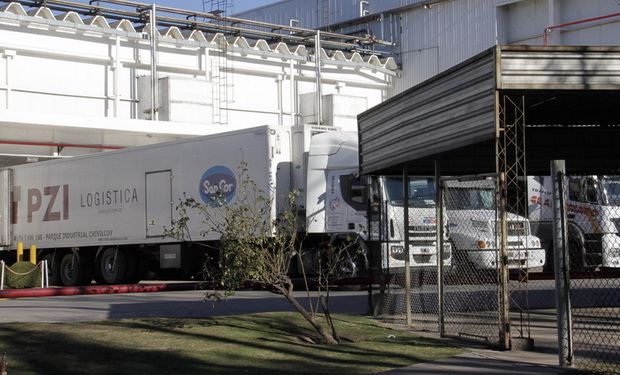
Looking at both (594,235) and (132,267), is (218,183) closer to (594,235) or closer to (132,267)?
(132,267)

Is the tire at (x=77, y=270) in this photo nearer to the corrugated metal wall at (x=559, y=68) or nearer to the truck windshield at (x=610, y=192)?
the truck windshield at (x=610, y=192)

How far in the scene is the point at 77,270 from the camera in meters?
27.6

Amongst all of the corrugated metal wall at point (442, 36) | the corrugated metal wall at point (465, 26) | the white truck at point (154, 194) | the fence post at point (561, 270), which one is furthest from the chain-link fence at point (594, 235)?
the corrugated metal wall at point (442, 36)

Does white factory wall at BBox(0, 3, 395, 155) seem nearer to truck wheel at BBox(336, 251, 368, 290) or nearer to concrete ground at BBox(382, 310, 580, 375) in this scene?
truck wheel at BBox(336, 251, 368, 290)

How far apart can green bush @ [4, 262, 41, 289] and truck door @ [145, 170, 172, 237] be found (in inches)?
124

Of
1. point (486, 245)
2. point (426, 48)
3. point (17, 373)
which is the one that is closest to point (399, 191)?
point (486, 245)

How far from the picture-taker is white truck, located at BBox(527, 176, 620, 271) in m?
24.6

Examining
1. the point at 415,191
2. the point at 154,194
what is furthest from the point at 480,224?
the point at 154,194

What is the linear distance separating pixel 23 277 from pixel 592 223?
15.1 metres

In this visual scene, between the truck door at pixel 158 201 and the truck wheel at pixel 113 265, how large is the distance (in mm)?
1485

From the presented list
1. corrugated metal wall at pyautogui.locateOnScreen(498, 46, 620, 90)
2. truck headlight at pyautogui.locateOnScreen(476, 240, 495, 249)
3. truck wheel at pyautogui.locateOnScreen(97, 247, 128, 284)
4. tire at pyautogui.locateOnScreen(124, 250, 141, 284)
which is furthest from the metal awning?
truck wheel at pyautogui.locateOnScreen(97, 247, 128, 284)

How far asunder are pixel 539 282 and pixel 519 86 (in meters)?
14.1

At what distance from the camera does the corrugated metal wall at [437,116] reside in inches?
428

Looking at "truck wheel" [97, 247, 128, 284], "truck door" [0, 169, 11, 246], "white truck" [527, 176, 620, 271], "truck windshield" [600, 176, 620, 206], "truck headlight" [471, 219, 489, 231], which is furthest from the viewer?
"truck door" [0, 169, 11, 246]
